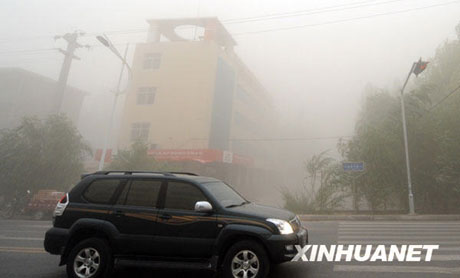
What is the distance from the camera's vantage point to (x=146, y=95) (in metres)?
40.5

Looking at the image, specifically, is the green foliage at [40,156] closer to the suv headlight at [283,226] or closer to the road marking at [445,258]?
the suv headlight at [283,226]

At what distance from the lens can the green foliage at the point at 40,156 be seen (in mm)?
22672

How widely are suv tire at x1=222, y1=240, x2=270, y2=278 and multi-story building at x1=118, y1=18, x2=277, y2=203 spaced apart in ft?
93.0

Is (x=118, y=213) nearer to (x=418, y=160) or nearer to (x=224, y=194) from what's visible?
(x=224, y=194)

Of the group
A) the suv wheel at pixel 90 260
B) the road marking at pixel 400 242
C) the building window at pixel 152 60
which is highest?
the building window at pixel 152 60

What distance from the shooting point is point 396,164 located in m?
Result: 17.8

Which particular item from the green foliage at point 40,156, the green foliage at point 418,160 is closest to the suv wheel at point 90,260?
the green foliage at point 418,160

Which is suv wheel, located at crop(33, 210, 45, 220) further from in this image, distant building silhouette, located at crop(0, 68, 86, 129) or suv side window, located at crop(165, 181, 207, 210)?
distant building silhouette, located at crop(0, 68, 86, 129)

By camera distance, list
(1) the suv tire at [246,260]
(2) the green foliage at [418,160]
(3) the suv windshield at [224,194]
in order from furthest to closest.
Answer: (2) the green foliage at [418,160] < (3) the suv windshield at [224,194] < (1) the suv tire at [246,260]

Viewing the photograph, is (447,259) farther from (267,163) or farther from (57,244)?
(267,163)

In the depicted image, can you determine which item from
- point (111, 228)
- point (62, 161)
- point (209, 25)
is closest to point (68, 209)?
point (111, 228)

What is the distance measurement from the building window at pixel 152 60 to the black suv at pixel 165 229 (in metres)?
38.8

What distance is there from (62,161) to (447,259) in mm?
25696

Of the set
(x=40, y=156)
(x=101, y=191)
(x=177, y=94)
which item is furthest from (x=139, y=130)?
(x=101, y=191)
